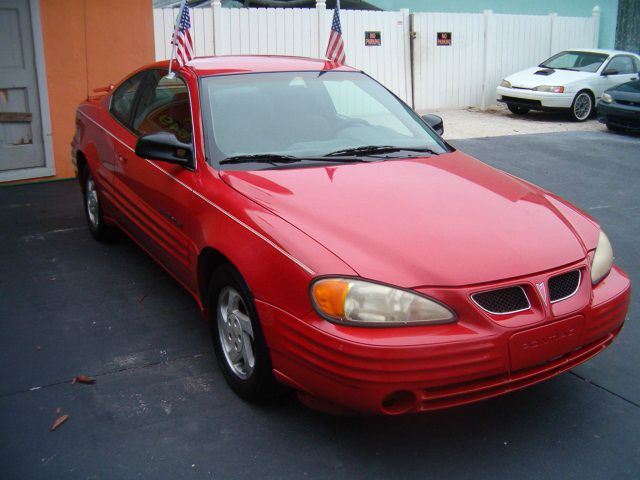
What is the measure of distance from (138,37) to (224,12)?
379cm

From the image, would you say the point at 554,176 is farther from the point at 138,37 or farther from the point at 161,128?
the point at 161,128

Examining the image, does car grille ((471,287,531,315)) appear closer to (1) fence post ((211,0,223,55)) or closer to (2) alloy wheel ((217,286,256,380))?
(2) alloy wheel ((217,286,256,380))

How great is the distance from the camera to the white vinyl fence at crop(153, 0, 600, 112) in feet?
41.3

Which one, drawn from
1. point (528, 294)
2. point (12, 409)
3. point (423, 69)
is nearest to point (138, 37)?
point (12, 409)

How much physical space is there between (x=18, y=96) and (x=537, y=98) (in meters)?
10.4

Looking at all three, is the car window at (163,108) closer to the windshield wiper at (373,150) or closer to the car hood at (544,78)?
the windshield wiper at (373,150)

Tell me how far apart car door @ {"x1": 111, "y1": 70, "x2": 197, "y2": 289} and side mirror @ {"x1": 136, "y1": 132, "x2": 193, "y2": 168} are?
0.08 metres

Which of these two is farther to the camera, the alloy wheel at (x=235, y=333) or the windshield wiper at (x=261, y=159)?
the windshield wiper at (x=261, y=159)

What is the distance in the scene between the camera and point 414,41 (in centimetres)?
1533

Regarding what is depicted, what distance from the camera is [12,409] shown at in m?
3.70

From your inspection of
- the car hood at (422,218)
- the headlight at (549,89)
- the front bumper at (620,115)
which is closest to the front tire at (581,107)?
the headlight at (549,89)

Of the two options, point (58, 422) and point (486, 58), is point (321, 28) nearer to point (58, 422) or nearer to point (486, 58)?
point (486, 58)

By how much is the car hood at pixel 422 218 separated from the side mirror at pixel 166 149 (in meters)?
0.35

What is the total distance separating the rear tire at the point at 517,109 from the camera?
1584 centimetres
